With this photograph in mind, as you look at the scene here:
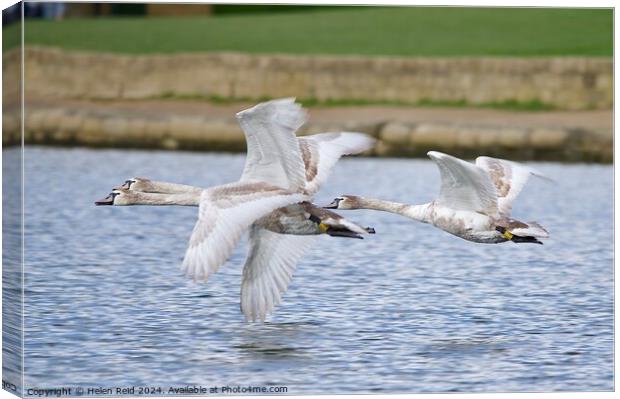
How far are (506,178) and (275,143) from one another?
1773mm

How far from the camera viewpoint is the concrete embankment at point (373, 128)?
666 inches

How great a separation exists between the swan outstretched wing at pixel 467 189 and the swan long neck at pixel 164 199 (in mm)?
1627

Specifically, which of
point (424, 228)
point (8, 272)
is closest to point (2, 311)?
point (8, 272)

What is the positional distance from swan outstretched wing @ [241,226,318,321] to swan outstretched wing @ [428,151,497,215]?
3.22 feet

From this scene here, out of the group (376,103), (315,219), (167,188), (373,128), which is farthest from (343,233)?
(373,128)

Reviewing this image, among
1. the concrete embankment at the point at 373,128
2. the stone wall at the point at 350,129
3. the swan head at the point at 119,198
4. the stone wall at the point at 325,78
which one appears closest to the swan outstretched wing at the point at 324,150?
the swan head at the point at 119,198

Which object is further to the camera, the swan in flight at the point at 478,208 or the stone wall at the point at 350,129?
the stone wall at the point at 350,129

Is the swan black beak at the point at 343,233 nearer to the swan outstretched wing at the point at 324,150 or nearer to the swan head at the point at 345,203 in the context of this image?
the swan outstretched wing at the point at 324,150

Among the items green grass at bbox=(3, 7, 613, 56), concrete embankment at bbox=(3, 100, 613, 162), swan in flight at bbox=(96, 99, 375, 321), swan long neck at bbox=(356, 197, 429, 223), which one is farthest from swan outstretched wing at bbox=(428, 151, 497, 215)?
concrete embankment at bbox=(3, 100, 613, 162)

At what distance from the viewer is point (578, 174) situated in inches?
774

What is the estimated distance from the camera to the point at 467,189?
1102 cm

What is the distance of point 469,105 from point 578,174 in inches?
104

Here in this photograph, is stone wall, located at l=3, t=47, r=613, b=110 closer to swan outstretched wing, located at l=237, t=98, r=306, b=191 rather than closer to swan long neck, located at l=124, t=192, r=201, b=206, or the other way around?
swan long neck, located at l=124, t=192, r=201, b=206

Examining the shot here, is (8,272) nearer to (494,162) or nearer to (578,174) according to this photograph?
(494,162)
